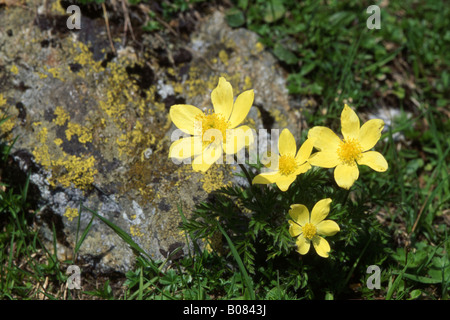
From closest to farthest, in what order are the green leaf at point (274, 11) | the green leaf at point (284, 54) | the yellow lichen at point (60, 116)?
the yellow lichen at point (60, 116) < the green leaf at point (284, 54) < the green leaf at point (274, 11)

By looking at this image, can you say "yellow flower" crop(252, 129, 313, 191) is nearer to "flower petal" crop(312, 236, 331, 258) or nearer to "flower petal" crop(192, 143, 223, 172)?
"flower petal" crop(192, 143, 223, 172)

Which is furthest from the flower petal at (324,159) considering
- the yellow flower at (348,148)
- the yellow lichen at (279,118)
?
the yellow lichen at (279,118)

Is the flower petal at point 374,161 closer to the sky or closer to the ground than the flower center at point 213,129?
closer to the ground

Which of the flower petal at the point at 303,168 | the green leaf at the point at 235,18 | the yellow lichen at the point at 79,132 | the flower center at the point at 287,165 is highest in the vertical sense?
the green leaf at the point at 235,18

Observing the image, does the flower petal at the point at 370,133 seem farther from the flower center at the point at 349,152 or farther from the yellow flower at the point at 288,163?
the yellow flower at the point at 288,163

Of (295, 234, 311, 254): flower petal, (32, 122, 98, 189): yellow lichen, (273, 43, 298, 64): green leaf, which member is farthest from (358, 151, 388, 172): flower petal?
(32, 122, 98, 189): yellow lichen

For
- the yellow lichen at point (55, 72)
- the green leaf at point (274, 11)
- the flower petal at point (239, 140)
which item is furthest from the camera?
the green leaf at point (274, 11)

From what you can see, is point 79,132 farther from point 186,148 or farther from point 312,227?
point 312,227

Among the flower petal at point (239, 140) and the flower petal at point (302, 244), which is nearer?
the flower petal at point (239, 140)
